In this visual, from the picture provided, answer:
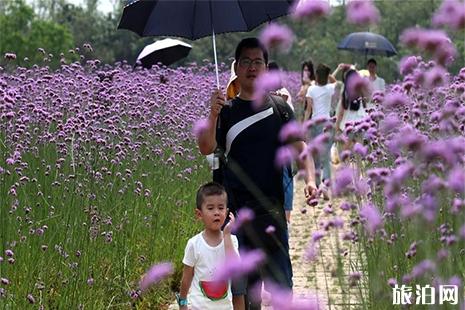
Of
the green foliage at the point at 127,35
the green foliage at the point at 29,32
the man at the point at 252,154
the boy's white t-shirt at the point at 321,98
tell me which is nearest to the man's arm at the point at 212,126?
the man at the point at 252,154

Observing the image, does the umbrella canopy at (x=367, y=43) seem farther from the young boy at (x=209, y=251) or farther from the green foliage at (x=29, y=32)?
the green foliage at (x=29, y=32)

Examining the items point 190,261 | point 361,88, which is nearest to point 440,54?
point 361,88

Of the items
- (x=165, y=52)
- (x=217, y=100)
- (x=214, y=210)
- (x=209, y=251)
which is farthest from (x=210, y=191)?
(x=165, y=52)

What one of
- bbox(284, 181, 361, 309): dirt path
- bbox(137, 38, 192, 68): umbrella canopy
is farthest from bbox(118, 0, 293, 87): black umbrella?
bbox(137, 38, 192, 68): umbrella canopy

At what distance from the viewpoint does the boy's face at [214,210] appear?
169 inches

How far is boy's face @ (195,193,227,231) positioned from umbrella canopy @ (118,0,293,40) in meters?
0.95

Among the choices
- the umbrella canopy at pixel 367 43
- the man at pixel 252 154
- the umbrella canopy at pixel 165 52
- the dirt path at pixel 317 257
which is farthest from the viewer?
the umbrella canopy at pixel 367 43

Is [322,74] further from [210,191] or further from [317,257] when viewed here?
[210,191]

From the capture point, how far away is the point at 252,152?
4441 millimetres

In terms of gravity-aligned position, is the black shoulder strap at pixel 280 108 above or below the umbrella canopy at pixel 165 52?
below

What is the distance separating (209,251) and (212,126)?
1.83 ft

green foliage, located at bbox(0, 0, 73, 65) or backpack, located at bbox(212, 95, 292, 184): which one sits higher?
green foliage, located at bbox(0, 0, 73, 65)

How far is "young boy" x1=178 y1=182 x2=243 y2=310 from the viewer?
4301 mm

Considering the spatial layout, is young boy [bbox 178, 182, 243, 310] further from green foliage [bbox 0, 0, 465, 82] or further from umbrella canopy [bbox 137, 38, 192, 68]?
green foliage [bbox 0, 0, 465, 82]
